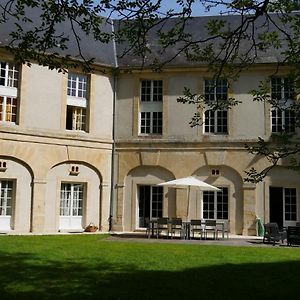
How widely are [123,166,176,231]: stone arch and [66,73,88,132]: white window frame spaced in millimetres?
3262

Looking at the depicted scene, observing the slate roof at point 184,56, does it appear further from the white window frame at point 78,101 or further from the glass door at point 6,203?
the glass door at point 6,203

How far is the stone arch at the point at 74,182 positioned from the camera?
22.6 metres

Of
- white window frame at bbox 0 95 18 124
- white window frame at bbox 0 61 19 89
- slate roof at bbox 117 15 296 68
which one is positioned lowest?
white window frame at bbox 0 95 18 124

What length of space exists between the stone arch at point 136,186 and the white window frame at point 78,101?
3262 mm

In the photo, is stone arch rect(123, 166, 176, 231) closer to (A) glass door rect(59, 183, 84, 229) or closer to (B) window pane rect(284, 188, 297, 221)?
(A) glass door rect(59, 183, 84, 229)

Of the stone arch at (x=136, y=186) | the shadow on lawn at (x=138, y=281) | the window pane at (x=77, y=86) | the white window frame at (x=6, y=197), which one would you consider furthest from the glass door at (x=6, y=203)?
the shadow on lawn at (x=138, y=281)

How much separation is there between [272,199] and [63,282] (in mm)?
15951

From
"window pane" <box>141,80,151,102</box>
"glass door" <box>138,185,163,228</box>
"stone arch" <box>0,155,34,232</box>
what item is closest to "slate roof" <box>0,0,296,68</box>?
"window pane" <box>141,80,151,102</box>

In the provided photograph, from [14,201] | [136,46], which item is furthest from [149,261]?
[14,201]

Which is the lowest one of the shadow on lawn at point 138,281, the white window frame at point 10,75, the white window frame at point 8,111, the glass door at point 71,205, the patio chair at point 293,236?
the shadow on lawn at point 138,281

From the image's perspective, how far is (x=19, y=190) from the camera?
21844 mm

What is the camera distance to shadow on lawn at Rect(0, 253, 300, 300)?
833cm

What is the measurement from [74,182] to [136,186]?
9.73 feet

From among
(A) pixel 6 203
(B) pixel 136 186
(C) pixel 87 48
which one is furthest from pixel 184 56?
(A) pixel 6 203
